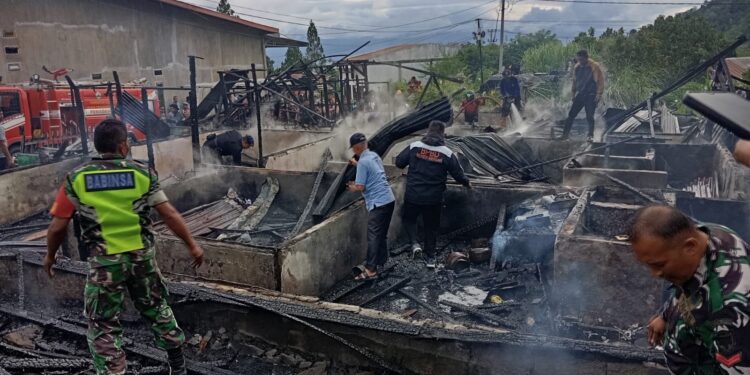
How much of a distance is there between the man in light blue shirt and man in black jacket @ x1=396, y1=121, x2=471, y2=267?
566 mm

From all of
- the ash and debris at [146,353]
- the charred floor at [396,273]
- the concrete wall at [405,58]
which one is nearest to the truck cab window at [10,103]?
the charred floor at [396,273]

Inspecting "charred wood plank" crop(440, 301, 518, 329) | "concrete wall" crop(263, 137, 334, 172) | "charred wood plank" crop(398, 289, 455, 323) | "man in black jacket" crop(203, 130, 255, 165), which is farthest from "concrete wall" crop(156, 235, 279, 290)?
"concrete wall" crop(263, 137, 334, 172)

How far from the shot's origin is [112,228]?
362 cm

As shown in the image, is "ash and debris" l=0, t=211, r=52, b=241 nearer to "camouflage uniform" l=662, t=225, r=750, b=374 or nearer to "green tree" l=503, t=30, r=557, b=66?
"camouflage uniform" l=662, t=225, r=750, b=374

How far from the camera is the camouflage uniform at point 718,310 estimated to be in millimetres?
1975

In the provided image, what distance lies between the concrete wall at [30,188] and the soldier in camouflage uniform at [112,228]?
6450mm

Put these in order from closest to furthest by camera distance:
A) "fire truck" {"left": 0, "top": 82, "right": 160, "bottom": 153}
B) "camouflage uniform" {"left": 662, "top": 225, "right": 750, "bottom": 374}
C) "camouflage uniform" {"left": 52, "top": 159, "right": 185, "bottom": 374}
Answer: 1. "camouflage uniform" {"left": 662, "top": 225, "right": 750, "bottom": 374}
2. "camouflage uniform" {"left": 52, "top": 159, "right": 185, "bottom": 374}
3. "fire truck" {"left": 0, "top": 82, "right": 160, "bottom": 153}

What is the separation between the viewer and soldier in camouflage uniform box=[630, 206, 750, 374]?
198cm

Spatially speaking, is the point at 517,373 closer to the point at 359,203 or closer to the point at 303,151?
the point at 359,203

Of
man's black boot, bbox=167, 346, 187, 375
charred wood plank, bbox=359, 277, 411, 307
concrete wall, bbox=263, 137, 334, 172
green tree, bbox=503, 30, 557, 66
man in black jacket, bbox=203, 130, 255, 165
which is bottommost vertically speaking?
charred wood plank, bbox=359, 277, 411, 307

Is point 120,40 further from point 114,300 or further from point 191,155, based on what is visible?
point 114,300

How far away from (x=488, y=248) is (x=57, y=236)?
512 centimetres

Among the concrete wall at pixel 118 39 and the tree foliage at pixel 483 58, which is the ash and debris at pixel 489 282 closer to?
the concrete wall at pixel 118 39

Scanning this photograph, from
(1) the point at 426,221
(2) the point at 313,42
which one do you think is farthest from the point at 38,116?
(2) the point at 313,42
